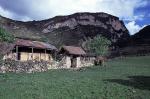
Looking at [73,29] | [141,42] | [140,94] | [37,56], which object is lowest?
[140,94]

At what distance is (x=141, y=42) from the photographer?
148 m

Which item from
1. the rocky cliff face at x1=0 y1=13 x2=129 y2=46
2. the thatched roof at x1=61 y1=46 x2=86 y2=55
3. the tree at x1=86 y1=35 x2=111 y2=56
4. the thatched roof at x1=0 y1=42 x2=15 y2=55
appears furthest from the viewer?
the rocky cliff face at x1=0 y1=13 x2=129 y2=46

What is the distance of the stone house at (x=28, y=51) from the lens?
52.1 meters

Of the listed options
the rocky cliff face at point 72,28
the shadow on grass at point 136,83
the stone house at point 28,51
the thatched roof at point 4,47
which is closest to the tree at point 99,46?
the stone house at point 28,51

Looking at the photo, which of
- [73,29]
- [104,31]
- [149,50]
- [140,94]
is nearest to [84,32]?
[73,29]

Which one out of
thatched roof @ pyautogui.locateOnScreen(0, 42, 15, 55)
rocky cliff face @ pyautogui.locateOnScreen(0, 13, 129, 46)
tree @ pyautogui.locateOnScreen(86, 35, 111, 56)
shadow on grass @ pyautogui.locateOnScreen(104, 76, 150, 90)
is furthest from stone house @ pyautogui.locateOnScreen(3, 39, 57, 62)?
rocky cliff face @ pyautogui.locateOnScreen(0, 13, 129, 46)

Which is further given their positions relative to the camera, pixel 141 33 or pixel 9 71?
pixel 141 33

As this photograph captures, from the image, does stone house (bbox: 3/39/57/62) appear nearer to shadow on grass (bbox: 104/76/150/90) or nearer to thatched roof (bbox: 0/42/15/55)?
thatched roof (bbox: 0/42/15/55)

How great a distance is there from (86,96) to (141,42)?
430ft

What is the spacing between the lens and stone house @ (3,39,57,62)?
2050 inches

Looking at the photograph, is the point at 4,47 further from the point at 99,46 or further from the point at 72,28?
the point at 72,28

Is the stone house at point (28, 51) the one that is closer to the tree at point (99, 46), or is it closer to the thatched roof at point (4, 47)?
the thatched roof at point (4, 47)

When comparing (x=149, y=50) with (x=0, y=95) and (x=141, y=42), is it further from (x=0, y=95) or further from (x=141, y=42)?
(x=0, y=95)

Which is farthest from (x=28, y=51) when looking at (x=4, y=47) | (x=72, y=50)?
(x=4, y=47)
